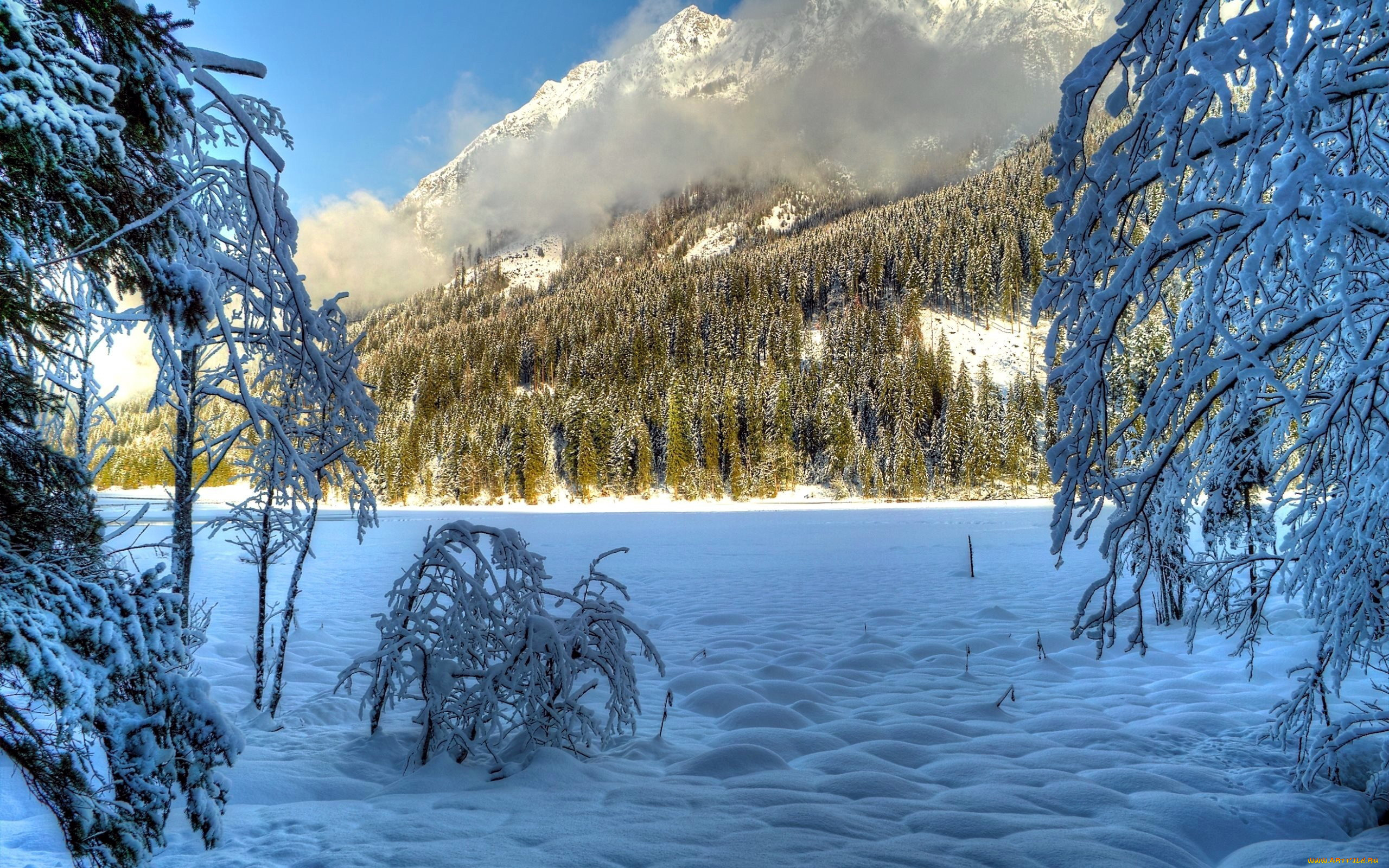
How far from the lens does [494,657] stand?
4.98m

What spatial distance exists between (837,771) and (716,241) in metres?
181

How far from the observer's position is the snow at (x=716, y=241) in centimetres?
16875

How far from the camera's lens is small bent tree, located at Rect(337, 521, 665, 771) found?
4.51 meters

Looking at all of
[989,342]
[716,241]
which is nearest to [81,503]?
[989,342]

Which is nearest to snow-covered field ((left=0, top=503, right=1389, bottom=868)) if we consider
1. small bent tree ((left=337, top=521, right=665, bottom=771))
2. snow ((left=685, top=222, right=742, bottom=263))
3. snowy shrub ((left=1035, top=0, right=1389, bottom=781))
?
small bent tree ((left=337, top=521, right=665, bottom=771))

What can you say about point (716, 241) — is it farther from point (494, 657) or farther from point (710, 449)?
point (494, 657)

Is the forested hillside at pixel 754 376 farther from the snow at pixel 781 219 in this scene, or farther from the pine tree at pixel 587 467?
the snow at pixel 781 219

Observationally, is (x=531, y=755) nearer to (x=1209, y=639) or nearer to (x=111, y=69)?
(x=111, y=69)

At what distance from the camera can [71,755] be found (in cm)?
184

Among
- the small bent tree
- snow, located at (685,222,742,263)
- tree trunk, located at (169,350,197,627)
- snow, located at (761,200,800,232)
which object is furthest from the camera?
snow, located at (761,200,800,232)

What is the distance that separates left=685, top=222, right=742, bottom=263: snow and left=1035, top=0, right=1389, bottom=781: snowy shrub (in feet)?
541

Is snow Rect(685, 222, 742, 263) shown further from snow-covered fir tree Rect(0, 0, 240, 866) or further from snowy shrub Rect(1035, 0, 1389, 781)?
snow-covered fir tree Rect(0, 0, 240, 866)

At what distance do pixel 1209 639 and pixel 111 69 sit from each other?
1145 centimetres

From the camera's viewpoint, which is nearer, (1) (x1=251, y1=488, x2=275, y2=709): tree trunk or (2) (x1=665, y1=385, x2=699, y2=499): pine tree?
(1) (x1=251, y1=488, x2=275, y2=709): tree trunk
